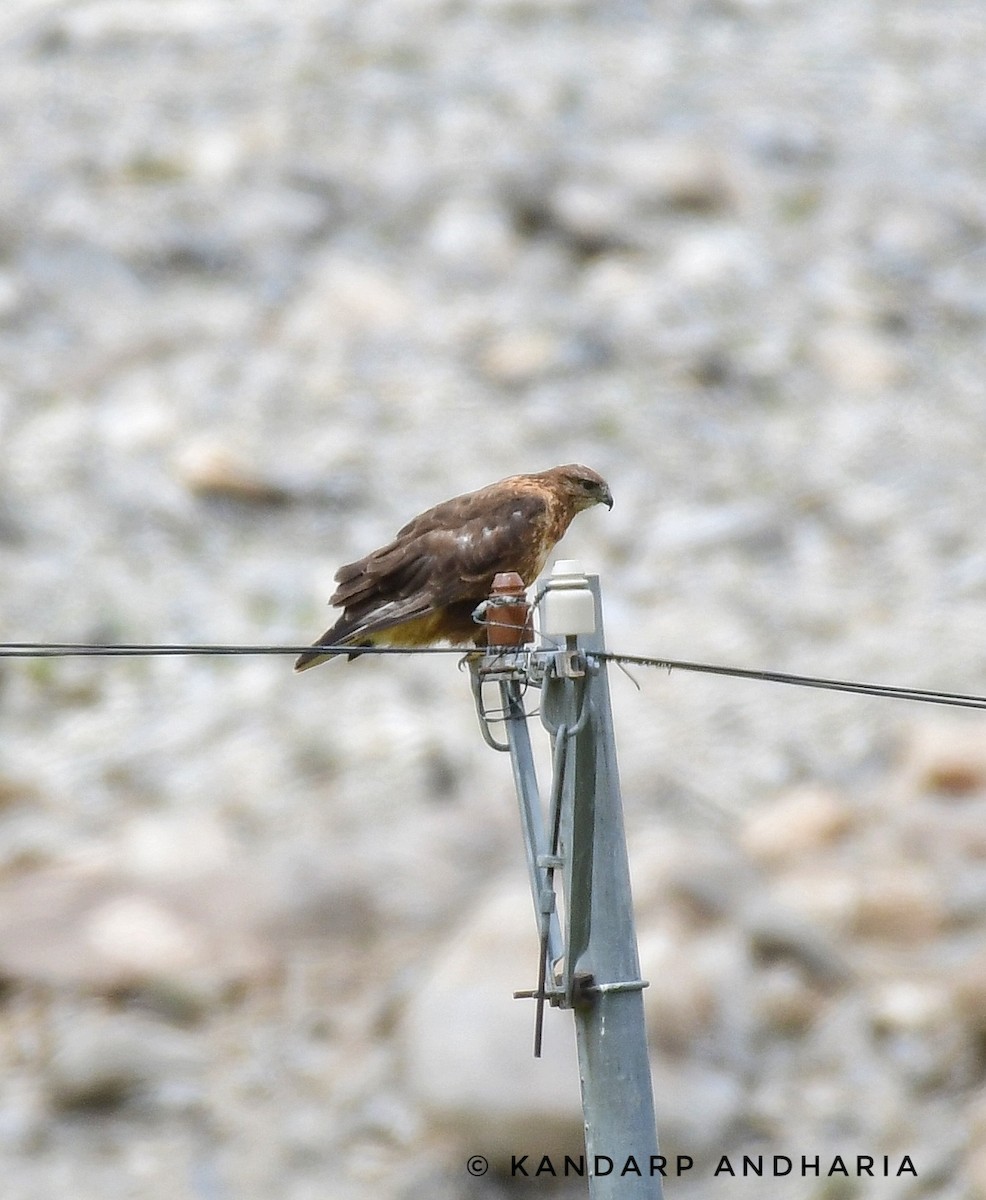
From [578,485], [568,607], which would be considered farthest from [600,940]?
[578,485]

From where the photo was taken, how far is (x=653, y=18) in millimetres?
20969

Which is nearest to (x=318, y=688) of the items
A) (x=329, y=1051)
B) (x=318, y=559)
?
(x=318, y=559)

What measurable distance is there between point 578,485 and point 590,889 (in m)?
2.79

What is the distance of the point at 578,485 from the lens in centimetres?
741

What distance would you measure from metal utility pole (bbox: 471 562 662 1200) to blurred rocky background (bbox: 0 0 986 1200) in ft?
12.9

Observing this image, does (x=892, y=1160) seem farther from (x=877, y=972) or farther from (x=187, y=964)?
(x=187, y=964)

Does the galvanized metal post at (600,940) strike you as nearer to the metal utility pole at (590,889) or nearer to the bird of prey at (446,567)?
the metal utility pole at (590,889)

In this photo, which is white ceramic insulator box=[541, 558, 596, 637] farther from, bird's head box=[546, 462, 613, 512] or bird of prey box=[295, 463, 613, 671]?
bird's head box=[546, 462, 613, 512]

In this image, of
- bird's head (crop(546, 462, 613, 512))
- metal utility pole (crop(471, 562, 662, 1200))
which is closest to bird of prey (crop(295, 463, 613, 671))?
bird's head (crop(546, 462, 613, 512))

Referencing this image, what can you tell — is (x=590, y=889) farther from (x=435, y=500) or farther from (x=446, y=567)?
(x=435, y=500)

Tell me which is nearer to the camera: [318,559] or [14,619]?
[14,619]

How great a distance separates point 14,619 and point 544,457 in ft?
→ 14.8

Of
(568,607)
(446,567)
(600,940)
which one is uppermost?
(446,567)

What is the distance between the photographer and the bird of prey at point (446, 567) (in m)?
6.80
